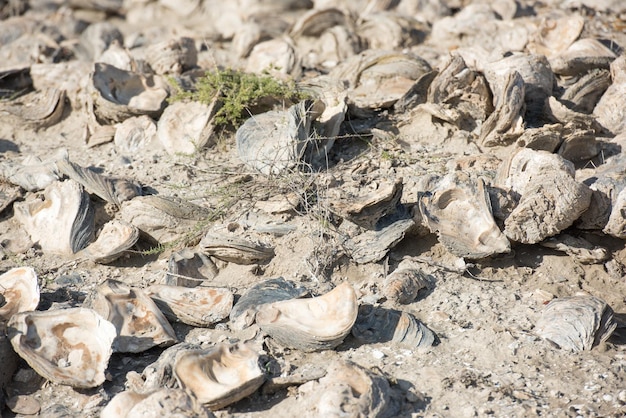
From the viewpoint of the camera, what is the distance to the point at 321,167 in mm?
4773

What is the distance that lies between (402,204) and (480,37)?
113 inches

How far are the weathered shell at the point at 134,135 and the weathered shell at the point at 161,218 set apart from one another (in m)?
0.94

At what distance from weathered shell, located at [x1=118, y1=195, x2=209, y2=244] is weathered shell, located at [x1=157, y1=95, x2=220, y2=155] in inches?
27.8

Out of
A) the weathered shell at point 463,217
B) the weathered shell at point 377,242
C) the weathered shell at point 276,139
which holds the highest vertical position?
the weathered shell at point 276,139

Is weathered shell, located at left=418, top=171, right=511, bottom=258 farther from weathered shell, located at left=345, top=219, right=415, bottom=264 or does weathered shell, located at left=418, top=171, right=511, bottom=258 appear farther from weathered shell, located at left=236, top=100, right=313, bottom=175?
weathered shell, located at left=236, top=100, right=313, bottom=175

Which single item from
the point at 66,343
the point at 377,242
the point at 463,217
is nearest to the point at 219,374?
the point at 66,343

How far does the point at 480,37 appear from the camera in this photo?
6.47 m

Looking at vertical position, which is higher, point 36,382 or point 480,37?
point 480,37

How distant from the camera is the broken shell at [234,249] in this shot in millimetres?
4098

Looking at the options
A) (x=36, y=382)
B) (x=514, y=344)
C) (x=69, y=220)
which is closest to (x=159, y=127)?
(x=69, y=220)

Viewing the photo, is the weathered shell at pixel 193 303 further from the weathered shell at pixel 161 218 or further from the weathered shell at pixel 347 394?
the weathered shell at pixel 347 394

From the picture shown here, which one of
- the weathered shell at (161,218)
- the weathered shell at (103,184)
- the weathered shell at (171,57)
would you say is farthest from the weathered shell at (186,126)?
the weathered shell at (171,57)

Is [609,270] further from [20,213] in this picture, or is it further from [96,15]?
[96,15]

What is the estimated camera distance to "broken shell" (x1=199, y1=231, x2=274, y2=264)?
4098 mm
